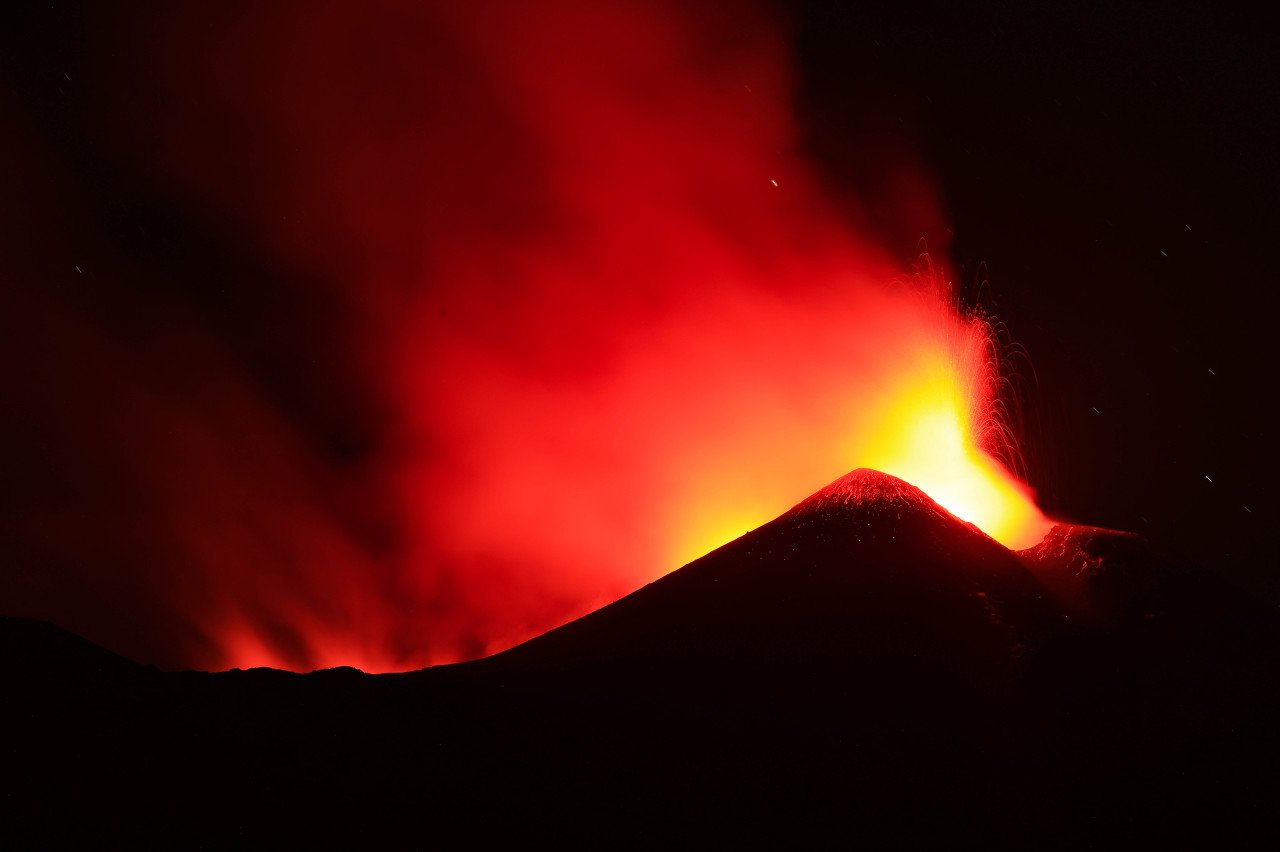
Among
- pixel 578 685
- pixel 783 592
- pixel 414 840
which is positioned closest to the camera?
pixel 414 840

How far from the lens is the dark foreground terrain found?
11875 mm

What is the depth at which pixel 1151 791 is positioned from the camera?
14992mm

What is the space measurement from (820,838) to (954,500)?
20461mm

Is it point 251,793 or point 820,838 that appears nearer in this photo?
point 251,793

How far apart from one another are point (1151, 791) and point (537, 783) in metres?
10.0

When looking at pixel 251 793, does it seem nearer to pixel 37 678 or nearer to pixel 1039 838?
pixel 37 678

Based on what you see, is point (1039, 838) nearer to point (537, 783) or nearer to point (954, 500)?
point (537, 783)

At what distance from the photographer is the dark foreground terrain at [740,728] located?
39.0 feet

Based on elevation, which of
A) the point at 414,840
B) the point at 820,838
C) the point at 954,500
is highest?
the point at 954,500

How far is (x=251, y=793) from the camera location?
1175 cm

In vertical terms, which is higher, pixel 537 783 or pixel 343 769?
pixel 343 769

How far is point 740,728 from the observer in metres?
15.4

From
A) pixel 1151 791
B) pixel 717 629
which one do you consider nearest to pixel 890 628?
pixel 717 629

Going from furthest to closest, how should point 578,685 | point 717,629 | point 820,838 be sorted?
point 717,629
point 578,685
point 820,838
